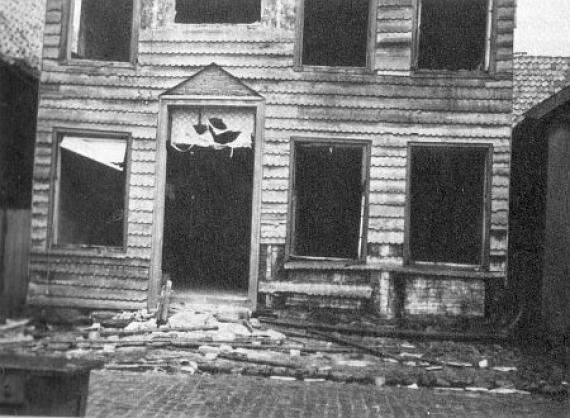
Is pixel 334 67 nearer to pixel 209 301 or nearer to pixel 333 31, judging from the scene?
pixel 333 31

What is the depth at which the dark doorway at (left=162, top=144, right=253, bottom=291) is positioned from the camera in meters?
12.5

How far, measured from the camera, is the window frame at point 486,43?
977 cm

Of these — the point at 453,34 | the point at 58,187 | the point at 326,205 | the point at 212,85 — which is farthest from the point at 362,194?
the point at 58,187

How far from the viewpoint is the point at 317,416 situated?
18.4 ft

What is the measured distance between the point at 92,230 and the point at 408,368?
6.19 m

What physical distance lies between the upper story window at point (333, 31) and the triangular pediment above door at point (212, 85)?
1151mm

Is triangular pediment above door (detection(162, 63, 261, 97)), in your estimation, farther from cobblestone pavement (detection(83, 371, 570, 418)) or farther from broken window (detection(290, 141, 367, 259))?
cobblestone pavement (detection(83, 371, 570, 418))

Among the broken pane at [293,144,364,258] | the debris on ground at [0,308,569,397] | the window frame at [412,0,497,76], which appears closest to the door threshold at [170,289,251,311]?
the debris on ground at [0,308,569,397]

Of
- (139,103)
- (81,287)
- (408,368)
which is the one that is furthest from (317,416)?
(139,103)

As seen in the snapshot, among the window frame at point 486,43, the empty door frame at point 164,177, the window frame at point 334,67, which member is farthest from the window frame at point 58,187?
the window frame at point 486,43

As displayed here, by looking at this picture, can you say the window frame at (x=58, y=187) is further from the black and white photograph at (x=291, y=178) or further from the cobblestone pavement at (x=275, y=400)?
the cobblestone pavement at (x=275, y=400)

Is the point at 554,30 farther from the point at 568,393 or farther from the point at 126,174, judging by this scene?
the point at 126,174

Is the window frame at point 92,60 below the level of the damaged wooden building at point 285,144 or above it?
above

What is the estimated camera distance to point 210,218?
13.1 metres
